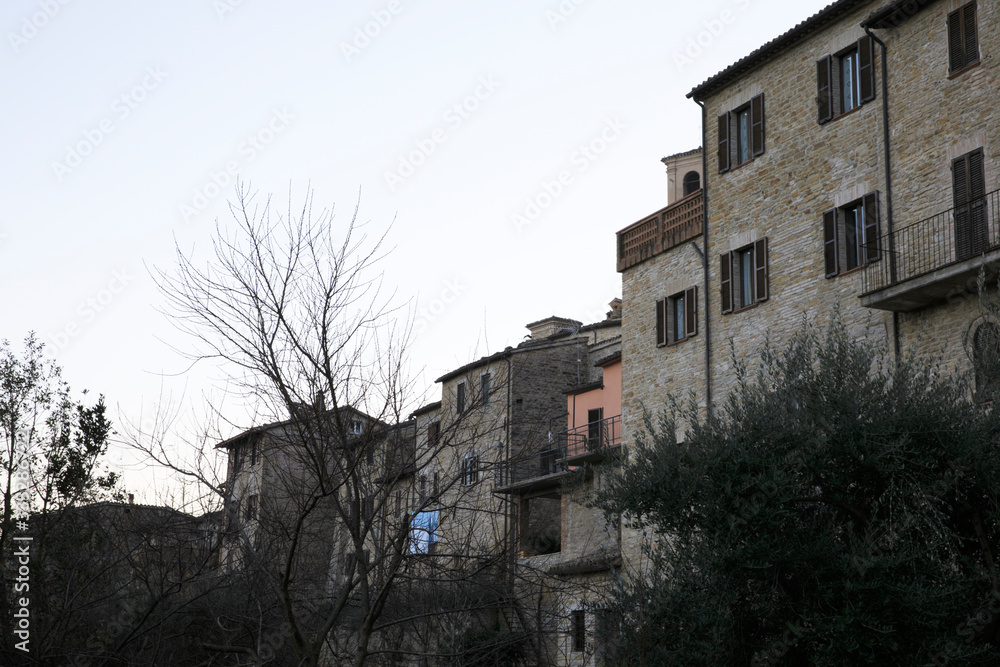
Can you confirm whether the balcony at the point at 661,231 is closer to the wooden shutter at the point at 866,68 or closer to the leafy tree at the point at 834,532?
the wooden shutter at the point at 866,68

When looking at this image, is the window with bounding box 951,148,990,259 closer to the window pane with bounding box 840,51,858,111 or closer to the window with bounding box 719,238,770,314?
the window pane with bounding box 840,51,858,111

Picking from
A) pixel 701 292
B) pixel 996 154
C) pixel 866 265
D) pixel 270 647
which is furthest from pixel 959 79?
pixel 270 647

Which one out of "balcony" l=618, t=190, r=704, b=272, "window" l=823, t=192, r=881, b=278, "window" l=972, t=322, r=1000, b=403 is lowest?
"window" l=972, t=322, r=1000, b=403

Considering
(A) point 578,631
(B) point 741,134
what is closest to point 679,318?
(B) point 741,134

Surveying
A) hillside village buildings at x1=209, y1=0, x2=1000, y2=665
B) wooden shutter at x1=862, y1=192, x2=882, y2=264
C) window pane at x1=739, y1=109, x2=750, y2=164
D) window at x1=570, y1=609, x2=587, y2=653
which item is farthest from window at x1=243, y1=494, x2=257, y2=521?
window pane at x1=739, y1=109, x2=750, y2=164

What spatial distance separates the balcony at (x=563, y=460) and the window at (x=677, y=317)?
12.2ft

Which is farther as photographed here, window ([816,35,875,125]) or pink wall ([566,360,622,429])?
pink wall ([566,360,622,429])

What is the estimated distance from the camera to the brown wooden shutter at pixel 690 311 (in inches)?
879

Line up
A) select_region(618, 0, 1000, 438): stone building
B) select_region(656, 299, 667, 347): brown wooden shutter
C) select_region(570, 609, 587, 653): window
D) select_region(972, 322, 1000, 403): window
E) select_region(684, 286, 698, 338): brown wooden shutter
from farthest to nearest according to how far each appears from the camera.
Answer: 1. select_region(656, 299, 667, 347): brown wooden shutter
2. select_region(684, 286, 698, 338): brown wooden shutter
3. select_region(618, 0, 1000, 438): stone building
4. select_region(570, 609, 587, 653): window
5. select_region(972, 322, 1000, 403): window

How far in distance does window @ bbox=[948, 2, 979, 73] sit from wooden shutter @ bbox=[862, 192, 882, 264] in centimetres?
243

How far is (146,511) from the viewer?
16.8 meters

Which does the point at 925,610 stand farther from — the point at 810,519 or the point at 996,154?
the point at 996,154

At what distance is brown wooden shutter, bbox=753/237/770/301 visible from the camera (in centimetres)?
2042

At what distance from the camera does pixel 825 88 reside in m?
19.8
